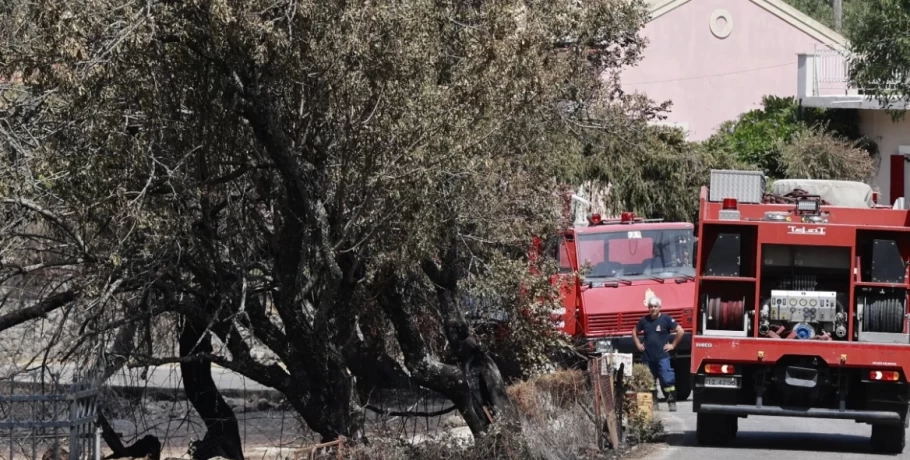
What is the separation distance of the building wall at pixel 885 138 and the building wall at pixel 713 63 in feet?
20.1

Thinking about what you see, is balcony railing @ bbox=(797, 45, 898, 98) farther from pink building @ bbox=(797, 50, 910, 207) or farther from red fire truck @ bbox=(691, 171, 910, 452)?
red fire truck @ bbox=(691, 171, 910, 452)

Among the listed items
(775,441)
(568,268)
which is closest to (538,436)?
(775,441)

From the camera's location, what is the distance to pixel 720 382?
44.9 ft

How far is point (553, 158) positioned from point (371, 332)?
109 inches

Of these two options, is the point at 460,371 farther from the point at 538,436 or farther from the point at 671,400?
the point at 671,400

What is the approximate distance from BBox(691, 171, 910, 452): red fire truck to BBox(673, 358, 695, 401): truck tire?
13.0 ft

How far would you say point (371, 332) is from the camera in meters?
13.9

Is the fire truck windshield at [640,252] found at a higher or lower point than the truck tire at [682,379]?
higher

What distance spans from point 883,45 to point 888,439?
8177 millimetres

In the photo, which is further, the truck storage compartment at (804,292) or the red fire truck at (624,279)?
the red fire truck at (624,279)

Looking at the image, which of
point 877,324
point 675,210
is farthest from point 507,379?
point 675,210

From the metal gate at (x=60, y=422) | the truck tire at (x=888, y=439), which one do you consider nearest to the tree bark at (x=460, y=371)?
the metal gate at (x=60, y=422)

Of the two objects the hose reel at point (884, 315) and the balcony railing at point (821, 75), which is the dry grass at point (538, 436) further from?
the balcony railing at point (821, 75)

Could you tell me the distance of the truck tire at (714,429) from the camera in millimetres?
14234
